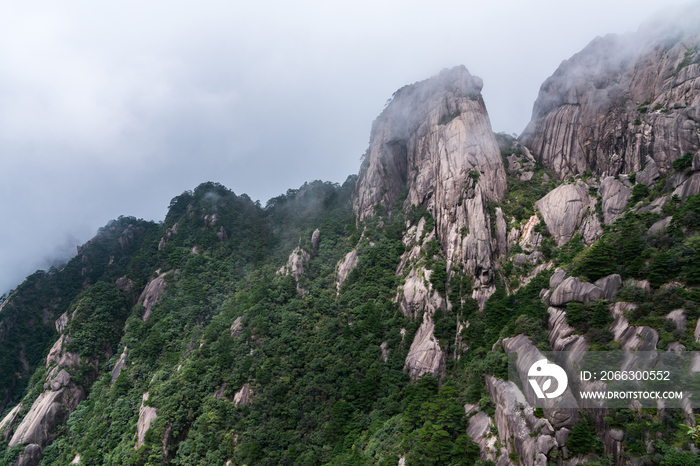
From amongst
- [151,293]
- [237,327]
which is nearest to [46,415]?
[151,293]

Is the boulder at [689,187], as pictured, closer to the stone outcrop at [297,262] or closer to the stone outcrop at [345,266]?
the stone outcrop at [345,266]

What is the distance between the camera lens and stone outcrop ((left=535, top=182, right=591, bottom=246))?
152 ft

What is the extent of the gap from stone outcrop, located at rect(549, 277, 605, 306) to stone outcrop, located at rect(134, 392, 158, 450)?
2298 inches

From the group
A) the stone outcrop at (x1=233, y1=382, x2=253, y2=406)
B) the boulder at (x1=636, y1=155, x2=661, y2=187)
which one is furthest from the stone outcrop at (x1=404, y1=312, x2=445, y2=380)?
the boulder at (x1=636, y1=155, x2=661, y2=187)

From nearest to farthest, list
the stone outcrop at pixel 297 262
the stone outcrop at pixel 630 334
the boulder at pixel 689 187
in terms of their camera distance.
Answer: the stone outcrop at pixel 630 334
the boulder at pixel 689 187
the stone outcrop at pixel 297 262

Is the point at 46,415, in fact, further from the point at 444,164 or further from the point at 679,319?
the point at 679,319

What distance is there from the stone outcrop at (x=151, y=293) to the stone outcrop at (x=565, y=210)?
267 feet

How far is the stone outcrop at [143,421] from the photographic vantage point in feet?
165

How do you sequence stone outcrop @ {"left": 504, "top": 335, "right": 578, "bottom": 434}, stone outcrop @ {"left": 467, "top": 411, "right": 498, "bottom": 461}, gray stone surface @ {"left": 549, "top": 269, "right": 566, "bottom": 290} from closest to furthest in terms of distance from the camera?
1. stone outcrop @ {"left": 504, "top": 335, "right": 578, "bottom": 434}
2. stone outcrop @ {"left": 467, "top": 411, "right": 498, "bottom": 461}
3. gray stone surface @ {"left": 549, "top": 269, "right": 566, "bottom": 290}

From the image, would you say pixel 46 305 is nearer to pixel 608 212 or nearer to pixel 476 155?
pixel 476 155

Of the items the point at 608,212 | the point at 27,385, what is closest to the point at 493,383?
the point at 608,212

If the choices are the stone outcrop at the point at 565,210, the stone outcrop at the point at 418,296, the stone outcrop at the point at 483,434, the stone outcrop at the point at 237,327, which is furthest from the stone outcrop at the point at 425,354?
the stone outcrop at the point at 237,327

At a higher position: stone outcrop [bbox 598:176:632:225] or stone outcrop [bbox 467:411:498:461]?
stone outcrop [bbox 598:176:632:225]

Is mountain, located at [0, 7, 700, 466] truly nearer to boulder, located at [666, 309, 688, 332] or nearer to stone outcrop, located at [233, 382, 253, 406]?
boulder, located at [666, 309, 688, 332]
